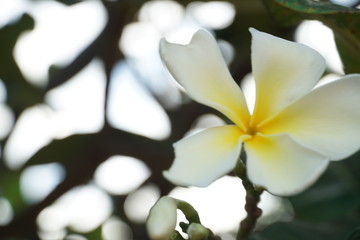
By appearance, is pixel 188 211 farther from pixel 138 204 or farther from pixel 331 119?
pixel 138 204

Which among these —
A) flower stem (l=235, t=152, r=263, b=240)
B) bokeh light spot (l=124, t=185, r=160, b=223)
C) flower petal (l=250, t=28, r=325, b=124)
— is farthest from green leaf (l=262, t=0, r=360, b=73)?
bokeh light spot (l=124, t=185, r=160, b=223)

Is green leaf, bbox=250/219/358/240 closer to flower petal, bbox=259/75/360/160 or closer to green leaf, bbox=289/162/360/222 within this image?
green leaf, bbox=289/162/360/222

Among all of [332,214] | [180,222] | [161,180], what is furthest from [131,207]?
[180,222]

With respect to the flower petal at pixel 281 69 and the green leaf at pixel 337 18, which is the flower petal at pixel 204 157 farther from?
the green leaf at pixel 337 18

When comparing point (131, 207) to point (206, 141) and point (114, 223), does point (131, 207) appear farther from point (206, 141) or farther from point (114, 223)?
point (206, 141)

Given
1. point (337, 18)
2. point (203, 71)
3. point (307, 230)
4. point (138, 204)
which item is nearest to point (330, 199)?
point (307, 230)

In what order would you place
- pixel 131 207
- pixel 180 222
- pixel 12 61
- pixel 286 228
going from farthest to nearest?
1. pixel 131 207
2. pixel 12 61
3. pixel 286 228
4. pixel 180 222

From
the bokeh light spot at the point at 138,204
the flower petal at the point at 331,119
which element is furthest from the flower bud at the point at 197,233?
the bokeh light spot at the point at 138,204
